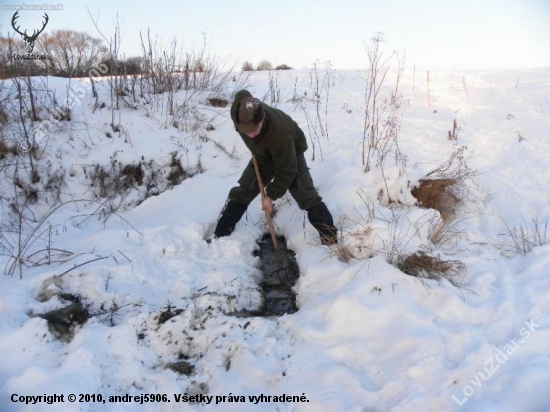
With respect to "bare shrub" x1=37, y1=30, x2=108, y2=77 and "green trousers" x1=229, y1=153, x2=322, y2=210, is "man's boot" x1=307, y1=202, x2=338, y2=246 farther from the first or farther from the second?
"bare shrub" x1=37, y1=30, x2=108, y2=77

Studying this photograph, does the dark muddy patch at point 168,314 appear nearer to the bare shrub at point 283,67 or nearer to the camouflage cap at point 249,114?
the camouflage cap at point 249,114

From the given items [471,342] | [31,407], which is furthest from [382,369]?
[31,407]

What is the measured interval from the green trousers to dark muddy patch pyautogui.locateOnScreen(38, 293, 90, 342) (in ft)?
5.31

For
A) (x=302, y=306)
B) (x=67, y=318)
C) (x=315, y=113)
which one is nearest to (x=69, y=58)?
(x=315, y=113)

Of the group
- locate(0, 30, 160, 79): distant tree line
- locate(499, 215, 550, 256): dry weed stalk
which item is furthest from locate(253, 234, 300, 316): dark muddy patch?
locate(0, 30, 160, 79): distant tree line

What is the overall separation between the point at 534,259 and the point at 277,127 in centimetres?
228

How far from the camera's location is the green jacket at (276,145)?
3412 millimetres

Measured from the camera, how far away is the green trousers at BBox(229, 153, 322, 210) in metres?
3.84

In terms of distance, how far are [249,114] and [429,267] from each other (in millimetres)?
1805

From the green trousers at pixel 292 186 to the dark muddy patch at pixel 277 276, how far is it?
0.54m

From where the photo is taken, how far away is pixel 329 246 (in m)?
3.66

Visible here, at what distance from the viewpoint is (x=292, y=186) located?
386 centimetres

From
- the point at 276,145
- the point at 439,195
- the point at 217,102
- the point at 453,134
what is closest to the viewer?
the point at 276,145

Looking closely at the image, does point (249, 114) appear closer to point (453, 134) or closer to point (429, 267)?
point (429, 267)
